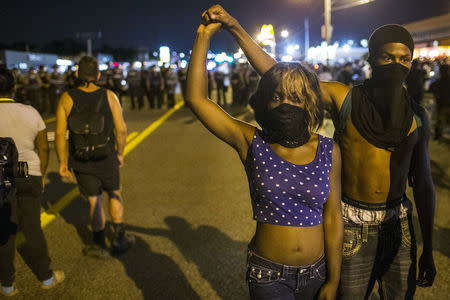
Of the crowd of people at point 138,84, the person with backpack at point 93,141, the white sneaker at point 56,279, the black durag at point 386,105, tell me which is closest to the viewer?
the black durag at point 386,105

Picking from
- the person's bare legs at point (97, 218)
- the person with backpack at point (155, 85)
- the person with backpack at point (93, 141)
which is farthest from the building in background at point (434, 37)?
the person's bare legs at point (97, 218)

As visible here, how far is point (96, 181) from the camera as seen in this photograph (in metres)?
4.53

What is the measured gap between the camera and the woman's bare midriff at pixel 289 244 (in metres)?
2.10

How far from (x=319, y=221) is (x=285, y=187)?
0.83 ft

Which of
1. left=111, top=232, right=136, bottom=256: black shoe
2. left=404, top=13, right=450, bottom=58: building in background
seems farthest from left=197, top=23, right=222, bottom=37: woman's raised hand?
left=404, top=13, right=450, bottom=58: building in background

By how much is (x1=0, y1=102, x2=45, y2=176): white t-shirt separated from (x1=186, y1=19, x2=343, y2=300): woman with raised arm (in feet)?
6.85

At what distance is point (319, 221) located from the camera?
2148 mm

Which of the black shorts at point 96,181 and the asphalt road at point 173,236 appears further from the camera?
the black shorts at point 96,181

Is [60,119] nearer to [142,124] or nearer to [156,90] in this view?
[142,124]

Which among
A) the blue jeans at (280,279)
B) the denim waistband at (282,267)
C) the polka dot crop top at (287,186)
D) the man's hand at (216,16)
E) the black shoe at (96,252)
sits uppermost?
the man's hand at (216,16)

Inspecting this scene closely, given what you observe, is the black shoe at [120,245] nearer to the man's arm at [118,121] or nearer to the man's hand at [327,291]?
the man's arm at [118,121]

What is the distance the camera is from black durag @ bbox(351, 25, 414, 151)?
2.43m

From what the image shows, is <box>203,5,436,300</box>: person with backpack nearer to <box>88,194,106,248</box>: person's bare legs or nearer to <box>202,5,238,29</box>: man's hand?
<box>202,5,238,29</box>: man's hand

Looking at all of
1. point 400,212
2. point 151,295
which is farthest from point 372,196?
point 151,295
